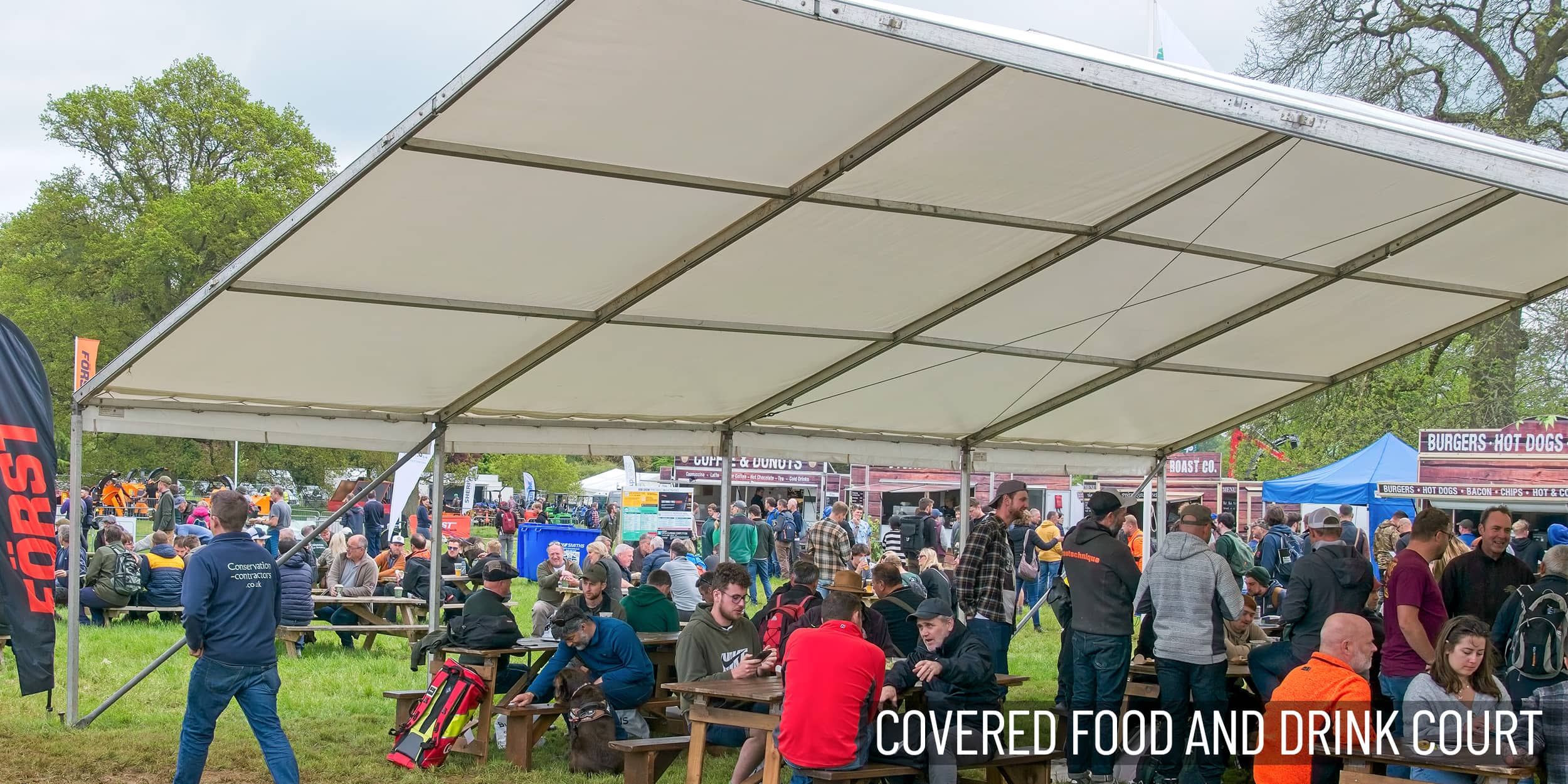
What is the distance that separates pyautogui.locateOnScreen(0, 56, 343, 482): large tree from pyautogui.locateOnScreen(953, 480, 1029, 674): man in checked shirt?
30766mm

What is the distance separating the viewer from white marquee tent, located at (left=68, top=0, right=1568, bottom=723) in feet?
15.6

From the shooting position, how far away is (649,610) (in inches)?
337

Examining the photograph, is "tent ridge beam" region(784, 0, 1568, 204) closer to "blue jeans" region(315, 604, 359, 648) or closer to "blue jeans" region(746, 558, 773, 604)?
"blue jeans" region(315, 604, 359, 648)

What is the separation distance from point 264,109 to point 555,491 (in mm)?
18909

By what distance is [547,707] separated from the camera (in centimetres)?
705

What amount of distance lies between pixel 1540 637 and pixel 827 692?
341 cm

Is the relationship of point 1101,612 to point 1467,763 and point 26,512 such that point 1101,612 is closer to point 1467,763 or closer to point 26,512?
point 1467,763

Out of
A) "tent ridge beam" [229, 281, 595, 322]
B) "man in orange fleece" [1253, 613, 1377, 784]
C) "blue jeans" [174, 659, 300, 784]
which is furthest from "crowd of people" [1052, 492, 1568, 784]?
"blue jeans" [174, 659, 300, 784]

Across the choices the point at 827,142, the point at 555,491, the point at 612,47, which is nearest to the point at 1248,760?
the point at 827,142

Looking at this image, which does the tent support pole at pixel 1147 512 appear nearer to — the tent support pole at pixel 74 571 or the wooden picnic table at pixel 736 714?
the wooden picnic table at pixel 736 714

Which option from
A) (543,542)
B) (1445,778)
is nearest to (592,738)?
(1445,778)

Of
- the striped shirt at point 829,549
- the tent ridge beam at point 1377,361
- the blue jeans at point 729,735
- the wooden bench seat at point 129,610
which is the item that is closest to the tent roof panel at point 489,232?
the blue jeans at point 729,735

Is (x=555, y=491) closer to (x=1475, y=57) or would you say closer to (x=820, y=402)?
(x=1475, y=57)

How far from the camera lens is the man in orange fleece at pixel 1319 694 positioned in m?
4.63
